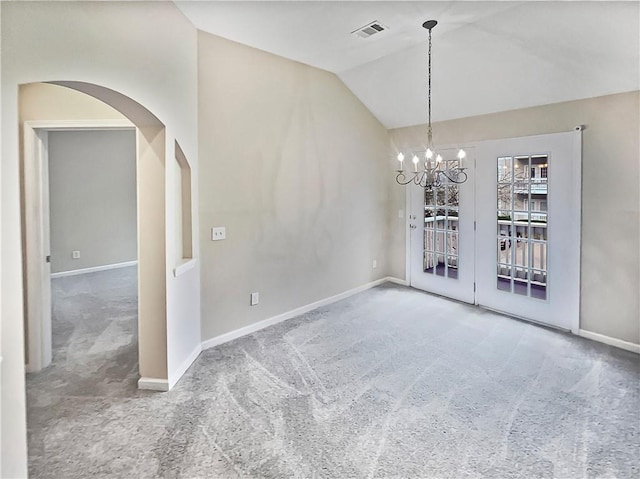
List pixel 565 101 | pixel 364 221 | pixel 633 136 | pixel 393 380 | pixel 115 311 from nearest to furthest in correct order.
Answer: pixel 393 380, pixel 633 136, pixel 565 101, pixel 115 311, pixel 364 221

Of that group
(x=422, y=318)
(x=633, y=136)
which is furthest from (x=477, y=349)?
(x=633, y=136)

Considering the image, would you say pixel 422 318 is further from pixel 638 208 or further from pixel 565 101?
pixel 565 101

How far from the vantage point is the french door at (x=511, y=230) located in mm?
3900

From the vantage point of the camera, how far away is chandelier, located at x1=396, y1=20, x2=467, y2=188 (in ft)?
10.7

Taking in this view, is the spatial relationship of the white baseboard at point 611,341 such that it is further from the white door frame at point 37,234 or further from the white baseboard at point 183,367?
the white door frame at point 37,234

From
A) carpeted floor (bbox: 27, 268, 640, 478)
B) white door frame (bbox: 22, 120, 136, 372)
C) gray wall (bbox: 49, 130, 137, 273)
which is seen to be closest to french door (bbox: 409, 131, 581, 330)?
carpeted floor (bbox: 27, 268, 640, 478)

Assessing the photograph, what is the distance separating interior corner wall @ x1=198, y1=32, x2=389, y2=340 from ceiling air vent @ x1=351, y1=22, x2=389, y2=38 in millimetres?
974

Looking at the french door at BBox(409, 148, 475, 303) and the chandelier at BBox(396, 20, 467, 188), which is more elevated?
the chandelier at BBox(396, 20, 467, 188)

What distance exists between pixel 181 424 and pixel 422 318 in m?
2.87

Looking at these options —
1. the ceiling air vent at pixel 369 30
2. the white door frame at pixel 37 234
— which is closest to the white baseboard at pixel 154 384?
the white door frame at pixel 37 234

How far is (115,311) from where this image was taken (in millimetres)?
4762

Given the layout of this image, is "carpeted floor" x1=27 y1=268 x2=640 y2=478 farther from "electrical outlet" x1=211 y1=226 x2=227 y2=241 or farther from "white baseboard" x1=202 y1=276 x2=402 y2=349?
"electrical outlet" x1=211 y1=226 x2=227 y2=241

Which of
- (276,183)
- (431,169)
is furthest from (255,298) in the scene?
(431,169)

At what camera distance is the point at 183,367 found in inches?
122
